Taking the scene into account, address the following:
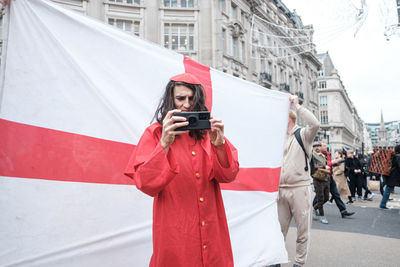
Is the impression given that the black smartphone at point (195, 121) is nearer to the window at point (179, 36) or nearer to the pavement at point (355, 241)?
the pavement at point (355, 241)

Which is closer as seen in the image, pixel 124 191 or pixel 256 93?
pixel 124 191

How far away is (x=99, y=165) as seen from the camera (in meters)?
2.37

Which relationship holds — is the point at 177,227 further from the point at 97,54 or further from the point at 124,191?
A: the point at 97,54

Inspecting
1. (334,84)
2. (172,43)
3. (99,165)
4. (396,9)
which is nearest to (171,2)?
(172,43)

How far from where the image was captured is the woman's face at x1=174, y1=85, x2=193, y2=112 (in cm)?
192

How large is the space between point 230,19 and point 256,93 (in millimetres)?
24362

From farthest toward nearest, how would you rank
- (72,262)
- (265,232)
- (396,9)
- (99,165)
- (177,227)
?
1. (396,9)
2. (265,232)
3. (99,165)
4. (72,262)
5. (177,227)

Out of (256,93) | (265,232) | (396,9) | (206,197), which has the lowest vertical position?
(265,232)

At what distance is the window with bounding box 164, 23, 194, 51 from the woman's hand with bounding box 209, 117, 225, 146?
22272 mm

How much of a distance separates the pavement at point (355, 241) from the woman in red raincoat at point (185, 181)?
285 cm

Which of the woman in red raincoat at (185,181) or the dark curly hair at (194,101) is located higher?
the dark curly hair at (194,101)

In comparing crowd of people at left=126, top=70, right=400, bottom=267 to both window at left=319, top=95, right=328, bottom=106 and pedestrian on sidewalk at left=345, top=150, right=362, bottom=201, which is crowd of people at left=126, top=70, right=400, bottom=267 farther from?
window at left=319, top=95, right=328, bottom=106

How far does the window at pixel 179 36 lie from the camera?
23.3m

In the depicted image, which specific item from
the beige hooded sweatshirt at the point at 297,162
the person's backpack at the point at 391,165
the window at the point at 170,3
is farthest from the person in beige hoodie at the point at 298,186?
the window at the point at 170,3
